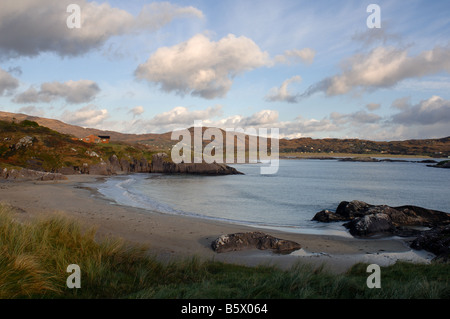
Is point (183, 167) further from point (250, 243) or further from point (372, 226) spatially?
point (250, 243)

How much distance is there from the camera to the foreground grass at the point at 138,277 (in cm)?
578

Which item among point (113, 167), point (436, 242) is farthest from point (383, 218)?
point (113, 167)

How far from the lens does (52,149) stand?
51.5 m

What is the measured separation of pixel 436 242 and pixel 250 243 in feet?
26.9

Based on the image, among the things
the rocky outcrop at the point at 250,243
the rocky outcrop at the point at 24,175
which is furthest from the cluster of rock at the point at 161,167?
the rocky outcrop at the point at 250,243

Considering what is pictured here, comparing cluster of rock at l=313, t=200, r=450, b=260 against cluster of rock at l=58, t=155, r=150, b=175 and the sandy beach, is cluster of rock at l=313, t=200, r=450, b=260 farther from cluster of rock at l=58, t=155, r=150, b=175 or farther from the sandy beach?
cluster of rock at l=58, t=155, r=150, b=175

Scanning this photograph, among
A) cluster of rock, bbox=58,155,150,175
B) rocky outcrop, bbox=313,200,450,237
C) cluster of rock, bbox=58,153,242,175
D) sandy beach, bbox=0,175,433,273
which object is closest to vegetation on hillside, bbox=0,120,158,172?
cluster of rock, bbox=58,155,150,175

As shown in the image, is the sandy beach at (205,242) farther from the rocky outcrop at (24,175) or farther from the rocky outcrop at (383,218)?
the rocky outcrop at (24,175)

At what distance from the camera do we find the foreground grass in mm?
5777

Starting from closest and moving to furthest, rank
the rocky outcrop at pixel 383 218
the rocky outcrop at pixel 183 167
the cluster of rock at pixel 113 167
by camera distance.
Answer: the rocky outcrop at pixel 383 218, the cluster of rock at pixel 113 167, the rocky outcrop at pixel 183 167

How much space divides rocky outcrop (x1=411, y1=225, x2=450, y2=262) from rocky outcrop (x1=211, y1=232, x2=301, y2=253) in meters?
5.73

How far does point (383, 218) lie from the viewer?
56.2 ft
